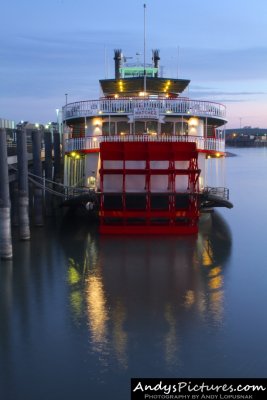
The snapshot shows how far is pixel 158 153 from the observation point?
1825cm

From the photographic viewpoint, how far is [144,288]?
1217 cm

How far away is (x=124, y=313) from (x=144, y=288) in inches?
72.6

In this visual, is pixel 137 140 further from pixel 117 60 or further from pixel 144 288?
pixel 117 60

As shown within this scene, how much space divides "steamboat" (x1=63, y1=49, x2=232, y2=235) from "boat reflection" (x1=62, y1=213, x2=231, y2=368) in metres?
1.01

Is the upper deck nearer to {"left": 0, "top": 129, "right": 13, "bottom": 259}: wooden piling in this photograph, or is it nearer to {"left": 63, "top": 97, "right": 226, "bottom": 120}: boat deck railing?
{"left": 63, "top": 97, "right": 226, "bottom": 120}: boat deck railing

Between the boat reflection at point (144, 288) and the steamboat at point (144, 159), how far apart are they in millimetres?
1009

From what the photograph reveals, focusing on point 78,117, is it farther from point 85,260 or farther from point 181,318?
point 181,318

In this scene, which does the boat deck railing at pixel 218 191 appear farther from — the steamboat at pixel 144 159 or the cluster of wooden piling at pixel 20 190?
the cluster of wooden piling at pixel 20 190

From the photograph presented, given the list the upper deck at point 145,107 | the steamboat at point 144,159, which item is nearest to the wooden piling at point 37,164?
the steamboat at point 144,159

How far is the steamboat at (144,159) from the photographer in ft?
59.1

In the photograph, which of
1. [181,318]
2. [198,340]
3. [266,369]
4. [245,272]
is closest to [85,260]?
[245,272]

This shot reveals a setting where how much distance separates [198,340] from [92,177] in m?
11.4

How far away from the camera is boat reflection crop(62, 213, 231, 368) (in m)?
9.21

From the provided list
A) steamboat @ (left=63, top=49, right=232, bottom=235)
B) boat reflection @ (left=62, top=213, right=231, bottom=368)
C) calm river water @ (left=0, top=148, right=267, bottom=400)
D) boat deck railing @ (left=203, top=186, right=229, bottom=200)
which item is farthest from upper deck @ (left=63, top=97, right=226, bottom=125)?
calm river water @ (left=0, top=148, right=267, bottom=400)
